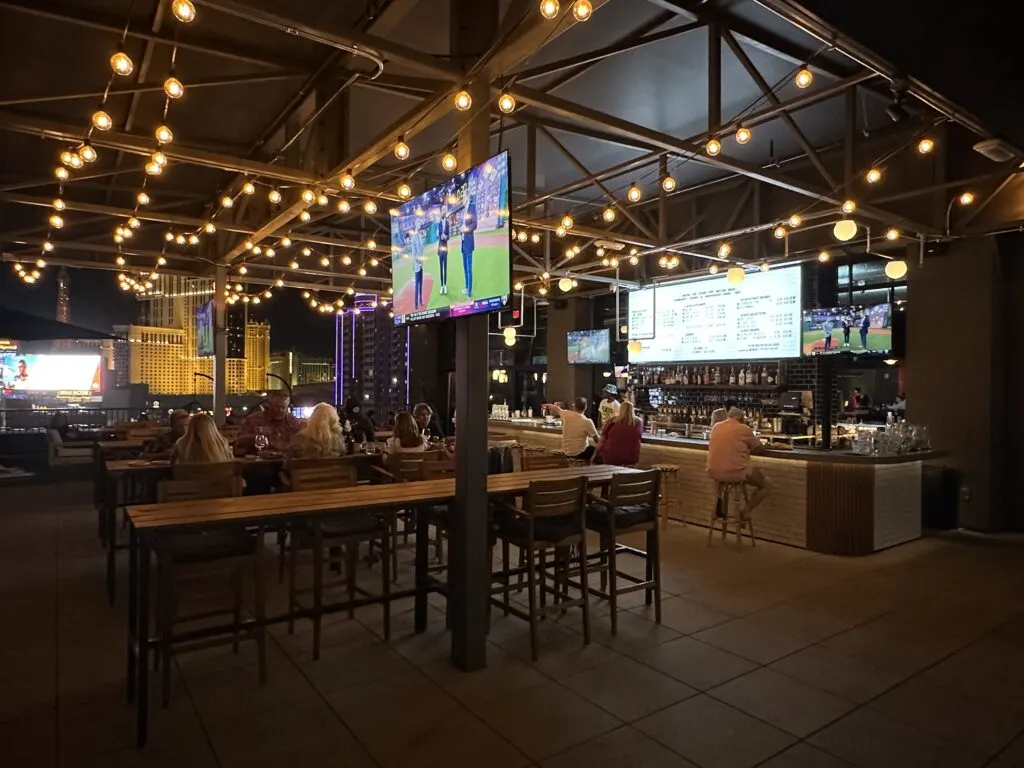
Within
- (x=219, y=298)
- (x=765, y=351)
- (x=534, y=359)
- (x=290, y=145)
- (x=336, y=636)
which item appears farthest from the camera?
(x=534, y=359)

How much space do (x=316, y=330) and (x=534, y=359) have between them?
18.3 feet

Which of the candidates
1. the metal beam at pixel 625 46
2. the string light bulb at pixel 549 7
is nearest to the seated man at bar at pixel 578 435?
the metal beam at pixel 625 46

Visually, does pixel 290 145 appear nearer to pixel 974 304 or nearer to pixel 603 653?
pixel 603 653

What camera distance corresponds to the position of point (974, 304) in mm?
7359

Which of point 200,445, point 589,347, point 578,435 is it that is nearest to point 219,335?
point 200,445

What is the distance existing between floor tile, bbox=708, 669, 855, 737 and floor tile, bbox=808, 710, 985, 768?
8 centimetres

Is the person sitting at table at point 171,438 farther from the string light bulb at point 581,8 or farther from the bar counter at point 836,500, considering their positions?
the bar counter at point 836,500

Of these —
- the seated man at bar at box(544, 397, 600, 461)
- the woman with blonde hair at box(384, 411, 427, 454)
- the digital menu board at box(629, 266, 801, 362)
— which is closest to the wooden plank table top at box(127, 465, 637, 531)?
the woman with blonde hair at box(384, 411, 427, 454)

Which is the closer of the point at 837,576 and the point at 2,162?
the point at 837,576

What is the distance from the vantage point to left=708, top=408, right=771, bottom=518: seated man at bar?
21.2ft

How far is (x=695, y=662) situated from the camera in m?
3.81

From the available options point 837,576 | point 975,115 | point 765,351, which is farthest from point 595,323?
point 975,115

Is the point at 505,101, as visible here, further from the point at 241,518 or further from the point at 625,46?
the point at 241,518

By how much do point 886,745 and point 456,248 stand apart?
3248 millimetres
